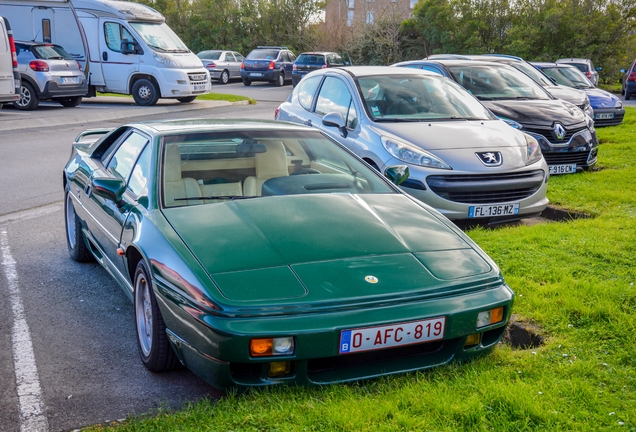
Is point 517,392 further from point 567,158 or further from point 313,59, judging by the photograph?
point 313,59

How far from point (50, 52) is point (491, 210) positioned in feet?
50.7

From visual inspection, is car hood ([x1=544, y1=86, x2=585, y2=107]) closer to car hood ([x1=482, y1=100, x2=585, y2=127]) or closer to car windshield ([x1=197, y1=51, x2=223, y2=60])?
car hood ([x1=482, y1=100, x2=585, y2=127])

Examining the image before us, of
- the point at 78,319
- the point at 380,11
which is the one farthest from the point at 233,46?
the point at 78,319

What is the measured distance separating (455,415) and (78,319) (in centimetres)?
272

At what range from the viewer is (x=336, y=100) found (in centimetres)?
844

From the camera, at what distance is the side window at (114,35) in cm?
2038

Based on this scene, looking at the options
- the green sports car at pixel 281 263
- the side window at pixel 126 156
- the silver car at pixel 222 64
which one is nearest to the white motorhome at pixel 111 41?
the silver car at pixel 222 64

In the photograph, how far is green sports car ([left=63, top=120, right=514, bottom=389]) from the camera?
327cm

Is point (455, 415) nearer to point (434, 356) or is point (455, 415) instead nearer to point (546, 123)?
point (434, 356)

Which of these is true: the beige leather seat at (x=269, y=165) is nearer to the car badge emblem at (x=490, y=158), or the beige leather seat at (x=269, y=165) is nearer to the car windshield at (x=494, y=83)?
the car badge emblem at (x=490, y=158)

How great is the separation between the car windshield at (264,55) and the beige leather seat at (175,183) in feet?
98.1

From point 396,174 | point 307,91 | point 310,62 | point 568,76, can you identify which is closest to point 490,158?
point 396,174

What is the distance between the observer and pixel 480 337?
3.64m

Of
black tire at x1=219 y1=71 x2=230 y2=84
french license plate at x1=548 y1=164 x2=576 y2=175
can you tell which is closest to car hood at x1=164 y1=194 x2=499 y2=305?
french license plate at x1=548 y1=164 x2=576 y2=175
